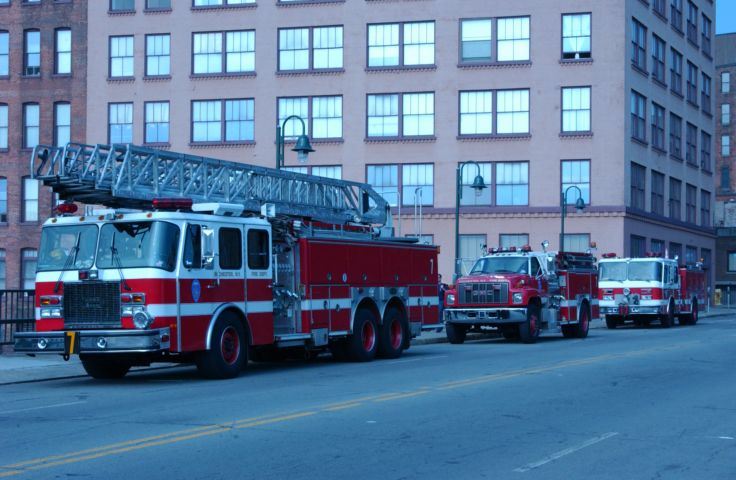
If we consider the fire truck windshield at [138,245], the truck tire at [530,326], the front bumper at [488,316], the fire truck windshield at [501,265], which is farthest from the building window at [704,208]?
the fire truck windshield at [138,245]

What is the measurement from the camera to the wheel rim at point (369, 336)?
73.6 feet

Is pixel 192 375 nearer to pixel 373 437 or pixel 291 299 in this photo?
pixel 291 299

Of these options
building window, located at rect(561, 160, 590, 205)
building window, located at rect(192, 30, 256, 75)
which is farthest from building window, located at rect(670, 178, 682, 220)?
building window, located at rect(192, 30, 256, 75)

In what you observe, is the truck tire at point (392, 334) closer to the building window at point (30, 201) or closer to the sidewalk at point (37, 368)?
the sidewalk at point (37, 368)

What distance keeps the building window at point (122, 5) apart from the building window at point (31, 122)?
6300 mm

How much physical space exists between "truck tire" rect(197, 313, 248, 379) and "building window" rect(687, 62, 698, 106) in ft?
171

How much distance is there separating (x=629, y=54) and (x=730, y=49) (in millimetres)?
56773

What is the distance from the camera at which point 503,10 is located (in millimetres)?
52625

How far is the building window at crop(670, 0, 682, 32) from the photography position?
2422 inches

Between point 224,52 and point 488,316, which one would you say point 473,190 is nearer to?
point 224,52

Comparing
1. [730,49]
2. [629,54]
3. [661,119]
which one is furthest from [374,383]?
[730,49]

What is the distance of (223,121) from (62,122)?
330 inches

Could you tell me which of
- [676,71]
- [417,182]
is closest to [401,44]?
[417,182]

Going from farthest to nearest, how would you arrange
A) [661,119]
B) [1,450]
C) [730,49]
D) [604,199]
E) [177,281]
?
[730,49]
[661,119]
[604,199]
[177,281]
[1,450]
